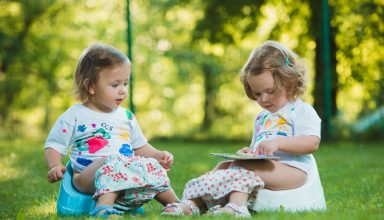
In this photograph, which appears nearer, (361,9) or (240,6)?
(361,9)

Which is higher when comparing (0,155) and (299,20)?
(299,20)

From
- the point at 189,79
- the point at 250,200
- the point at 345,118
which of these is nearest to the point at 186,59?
the point at 189,79

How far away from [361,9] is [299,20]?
1.44 m

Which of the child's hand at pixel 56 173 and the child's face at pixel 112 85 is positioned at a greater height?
the child's face at pixel 112 85

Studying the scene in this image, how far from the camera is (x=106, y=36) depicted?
17.3m

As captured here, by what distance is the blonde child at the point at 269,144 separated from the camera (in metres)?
3.31

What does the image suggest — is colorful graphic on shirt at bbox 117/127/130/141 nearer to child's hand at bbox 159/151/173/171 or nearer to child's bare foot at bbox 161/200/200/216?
child's hand at bbox 159/151/173/171

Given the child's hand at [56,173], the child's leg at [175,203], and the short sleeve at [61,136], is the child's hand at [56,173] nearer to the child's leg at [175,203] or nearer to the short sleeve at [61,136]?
the short sleeve at [61,136]

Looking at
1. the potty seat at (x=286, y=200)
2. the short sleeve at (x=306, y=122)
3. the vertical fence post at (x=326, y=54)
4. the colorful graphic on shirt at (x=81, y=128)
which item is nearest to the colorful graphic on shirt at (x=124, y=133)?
the colorful graphic on shirt at (x=81, y=128)

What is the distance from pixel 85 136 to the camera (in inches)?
144

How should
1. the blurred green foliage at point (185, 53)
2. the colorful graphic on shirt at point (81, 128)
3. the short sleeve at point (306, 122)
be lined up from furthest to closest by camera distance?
the blurred green foliage at point (185, 53) < the colorful graphic on shirt at point (81, 128) < the short sleeve at point (306, 122)

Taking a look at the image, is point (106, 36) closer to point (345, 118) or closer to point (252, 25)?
point (252, 25)

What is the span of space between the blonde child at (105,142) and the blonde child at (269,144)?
0.22m

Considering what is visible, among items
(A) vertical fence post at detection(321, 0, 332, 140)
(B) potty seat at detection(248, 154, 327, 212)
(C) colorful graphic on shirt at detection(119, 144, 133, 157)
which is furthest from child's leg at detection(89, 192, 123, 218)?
(A) vertical fence post at detection(321, 0, 332, 140)
